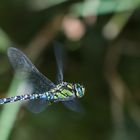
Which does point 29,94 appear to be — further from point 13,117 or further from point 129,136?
point 129,136

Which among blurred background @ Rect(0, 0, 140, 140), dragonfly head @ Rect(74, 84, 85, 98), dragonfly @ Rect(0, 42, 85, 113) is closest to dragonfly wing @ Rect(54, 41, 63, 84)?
dragonfly @ Rect(0, 42, 85, 113)

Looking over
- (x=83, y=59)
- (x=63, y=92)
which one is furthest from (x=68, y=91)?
(x=83, y=59)

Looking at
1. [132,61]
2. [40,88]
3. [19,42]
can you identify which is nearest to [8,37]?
[19,42]

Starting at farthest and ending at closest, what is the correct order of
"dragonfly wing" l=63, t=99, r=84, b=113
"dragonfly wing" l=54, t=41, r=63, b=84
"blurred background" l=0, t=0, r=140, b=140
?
1. "blurred background" l=0, t=0, r=140, b=140
2. "dragonfly wing" l=54, t=41, r=63, b=84
3. "dragonfly wing" l=63, t=99, r=84, b=113

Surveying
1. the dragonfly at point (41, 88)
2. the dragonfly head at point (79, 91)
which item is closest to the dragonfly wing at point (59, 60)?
the dragonfly at point (41, 88)

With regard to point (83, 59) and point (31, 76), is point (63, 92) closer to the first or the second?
point (31, 76)

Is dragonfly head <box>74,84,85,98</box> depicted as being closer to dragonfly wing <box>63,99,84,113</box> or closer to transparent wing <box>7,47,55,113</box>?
dragonfly wing <box>63,99,84,113</box>
